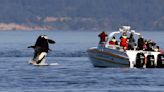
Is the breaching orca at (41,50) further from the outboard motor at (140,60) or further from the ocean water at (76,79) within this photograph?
the outboard motor at (140,60)

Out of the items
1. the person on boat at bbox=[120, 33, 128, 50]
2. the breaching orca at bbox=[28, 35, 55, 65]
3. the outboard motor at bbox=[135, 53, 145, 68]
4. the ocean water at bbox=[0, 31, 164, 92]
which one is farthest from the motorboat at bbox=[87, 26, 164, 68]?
the breaching orca at bbox=[28, 35, 55, 65]

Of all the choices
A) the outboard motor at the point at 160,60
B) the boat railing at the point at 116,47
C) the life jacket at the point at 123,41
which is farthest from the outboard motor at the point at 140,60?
the life jacket at the point at 123,41

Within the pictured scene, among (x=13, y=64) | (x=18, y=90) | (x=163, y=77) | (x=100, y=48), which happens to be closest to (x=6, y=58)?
(x=13, y=64)

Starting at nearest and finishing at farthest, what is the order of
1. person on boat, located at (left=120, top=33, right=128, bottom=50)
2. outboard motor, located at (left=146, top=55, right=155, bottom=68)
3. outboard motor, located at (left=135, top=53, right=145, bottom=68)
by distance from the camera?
outboard motor, located at (left=135, top=53, right=145, bottom=68) < outboard motor, located at (left=146, top=55, right=155, bottom=68) < person on boat, located at (left=120, top=33, right=128, bottom=50)

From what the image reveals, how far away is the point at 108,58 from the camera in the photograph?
60.7 metres

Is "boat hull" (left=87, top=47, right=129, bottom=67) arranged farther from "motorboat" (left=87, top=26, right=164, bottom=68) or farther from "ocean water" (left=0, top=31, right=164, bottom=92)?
"ocean water" (left=0, top=31, right=164, bottom=92)

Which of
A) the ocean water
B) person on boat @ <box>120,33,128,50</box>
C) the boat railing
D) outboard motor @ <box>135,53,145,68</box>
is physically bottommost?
the ocean water

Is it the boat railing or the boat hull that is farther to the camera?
the boat railing

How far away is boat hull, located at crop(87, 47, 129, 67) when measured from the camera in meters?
59.7

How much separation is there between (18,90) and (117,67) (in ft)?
53.4

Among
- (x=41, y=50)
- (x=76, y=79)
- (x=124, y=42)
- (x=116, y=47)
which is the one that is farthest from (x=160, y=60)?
(x=76, y=79)

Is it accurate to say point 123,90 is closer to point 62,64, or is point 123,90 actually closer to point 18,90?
point 18,90

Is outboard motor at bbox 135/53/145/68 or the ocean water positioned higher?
outboard motor at bbox 135/53/145/68

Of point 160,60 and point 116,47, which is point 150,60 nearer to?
point 160,60
